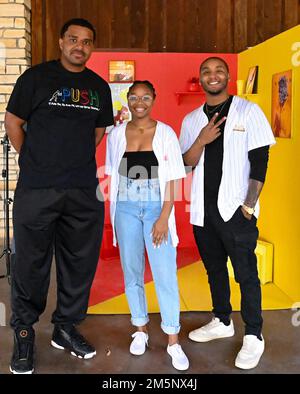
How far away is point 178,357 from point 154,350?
237 mm

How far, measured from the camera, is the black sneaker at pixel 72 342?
2.87m

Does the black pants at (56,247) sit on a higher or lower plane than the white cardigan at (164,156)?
lower

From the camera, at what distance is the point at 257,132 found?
8.77 ft

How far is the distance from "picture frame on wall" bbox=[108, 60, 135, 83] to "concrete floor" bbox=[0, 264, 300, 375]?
2.62 meters

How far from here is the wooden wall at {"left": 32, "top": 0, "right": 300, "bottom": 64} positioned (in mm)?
5824

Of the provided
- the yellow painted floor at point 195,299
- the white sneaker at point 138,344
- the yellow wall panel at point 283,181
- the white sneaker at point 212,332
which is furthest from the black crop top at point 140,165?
the yellow wall panel at point 283,181

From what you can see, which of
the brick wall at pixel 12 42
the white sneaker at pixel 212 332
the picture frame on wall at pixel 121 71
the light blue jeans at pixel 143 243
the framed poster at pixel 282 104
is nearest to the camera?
the light blue jeans at pixel 143 243

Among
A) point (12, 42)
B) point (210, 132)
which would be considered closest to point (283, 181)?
point (210, 132)

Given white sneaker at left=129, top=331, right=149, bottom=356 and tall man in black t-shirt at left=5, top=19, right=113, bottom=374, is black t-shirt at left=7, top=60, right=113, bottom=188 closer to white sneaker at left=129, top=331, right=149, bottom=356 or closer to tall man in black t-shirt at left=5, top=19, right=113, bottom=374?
tall man in black t-shirt at left=5, top=19, right=113, bottom=374

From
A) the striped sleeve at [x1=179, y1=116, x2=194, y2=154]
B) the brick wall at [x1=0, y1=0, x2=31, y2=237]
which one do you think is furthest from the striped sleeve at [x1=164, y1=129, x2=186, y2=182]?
the brick wall at [x1=0, y1=0, x2=31, y2=237]

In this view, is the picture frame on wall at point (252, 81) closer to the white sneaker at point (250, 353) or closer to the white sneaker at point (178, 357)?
the white sneaker at point (250, 353)

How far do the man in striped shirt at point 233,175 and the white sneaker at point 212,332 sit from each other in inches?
11.7

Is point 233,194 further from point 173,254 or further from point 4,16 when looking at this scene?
point 4,16
